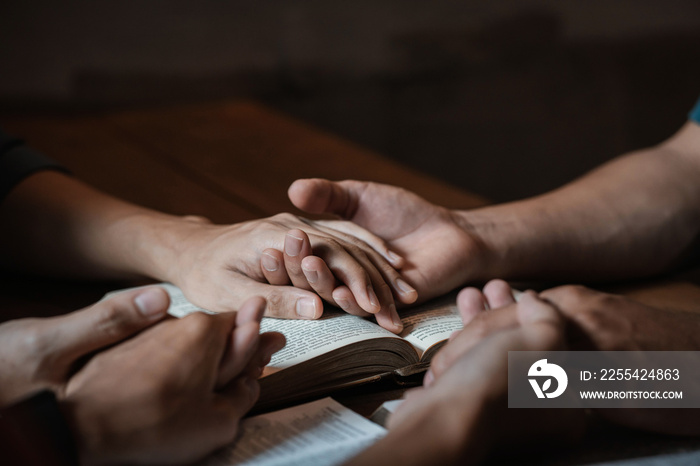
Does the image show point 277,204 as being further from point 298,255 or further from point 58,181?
point 298,255

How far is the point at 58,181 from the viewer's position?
1.34 m

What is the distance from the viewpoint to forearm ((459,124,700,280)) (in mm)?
1182

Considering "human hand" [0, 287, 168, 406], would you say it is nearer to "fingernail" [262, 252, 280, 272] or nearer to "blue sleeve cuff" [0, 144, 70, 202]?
"fingernail" [262, 252, 280, 272]

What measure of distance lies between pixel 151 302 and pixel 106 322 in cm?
4

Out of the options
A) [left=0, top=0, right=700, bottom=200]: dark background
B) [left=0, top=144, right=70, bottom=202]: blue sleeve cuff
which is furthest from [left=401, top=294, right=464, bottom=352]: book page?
[left=0, top=0, right=700, bottom=200]: dark background

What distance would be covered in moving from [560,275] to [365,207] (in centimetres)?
38

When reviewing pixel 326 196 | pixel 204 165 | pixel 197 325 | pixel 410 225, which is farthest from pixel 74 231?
pixel 204 165

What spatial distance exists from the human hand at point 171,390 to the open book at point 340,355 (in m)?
0.08

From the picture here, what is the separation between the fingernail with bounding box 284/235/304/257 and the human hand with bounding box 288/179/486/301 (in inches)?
6.4

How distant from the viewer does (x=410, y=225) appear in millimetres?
1141

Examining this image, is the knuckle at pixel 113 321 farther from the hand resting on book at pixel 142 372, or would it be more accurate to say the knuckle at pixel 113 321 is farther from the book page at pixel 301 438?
the book page at pixel 301 438

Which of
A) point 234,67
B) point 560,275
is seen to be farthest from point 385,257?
point 234,67

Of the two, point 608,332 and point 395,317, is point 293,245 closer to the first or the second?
point 395,317

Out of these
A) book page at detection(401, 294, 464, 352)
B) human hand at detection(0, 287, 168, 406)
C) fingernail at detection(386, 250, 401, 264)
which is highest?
human hand at detection(0, 287, 168, 406)
